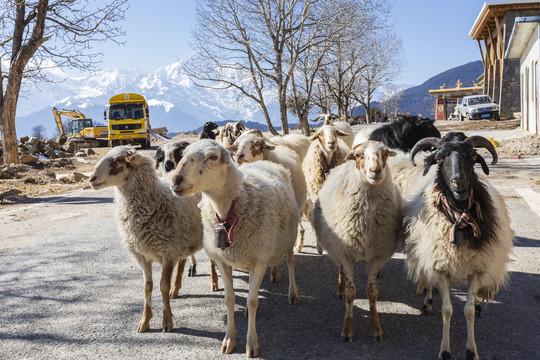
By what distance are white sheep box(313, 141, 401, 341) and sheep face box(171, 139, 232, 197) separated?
118 centimetres

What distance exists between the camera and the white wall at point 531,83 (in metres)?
15.9

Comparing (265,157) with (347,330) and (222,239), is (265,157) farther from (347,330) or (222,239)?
(347,330)

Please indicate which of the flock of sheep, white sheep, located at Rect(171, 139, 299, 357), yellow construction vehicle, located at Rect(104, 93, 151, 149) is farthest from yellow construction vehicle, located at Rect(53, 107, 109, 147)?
white sheep, located at Rect(171, 139, 299, 357)

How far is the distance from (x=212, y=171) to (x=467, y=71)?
216109 mm

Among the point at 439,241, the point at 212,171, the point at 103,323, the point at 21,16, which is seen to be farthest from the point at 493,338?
the point at 21,16

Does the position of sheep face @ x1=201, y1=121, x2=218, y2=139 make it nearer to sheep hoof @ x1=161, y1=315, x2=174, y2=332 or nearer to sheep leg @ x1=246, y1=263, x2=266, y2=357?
sheep hoof @ x1=161, y1=315, x2=174, y2=332

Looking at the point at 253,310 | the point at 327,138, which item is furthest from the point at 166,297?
the point at 327,138

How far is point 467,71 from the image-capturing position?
195m

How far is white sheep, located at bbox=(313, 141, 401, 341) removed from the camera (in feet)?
12.4

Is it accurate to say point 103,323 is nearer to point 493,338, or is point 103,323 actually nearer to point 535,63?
point 493,338

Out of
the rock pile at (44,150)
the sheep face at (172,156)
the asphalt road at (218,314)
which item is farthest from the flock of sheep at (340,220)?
the rock pile at (44,150)

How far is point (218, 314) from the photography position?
4316mm

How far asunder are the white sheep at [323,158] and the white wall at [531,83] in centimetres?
1230

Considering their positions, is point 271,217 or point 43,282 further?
point 43,282
